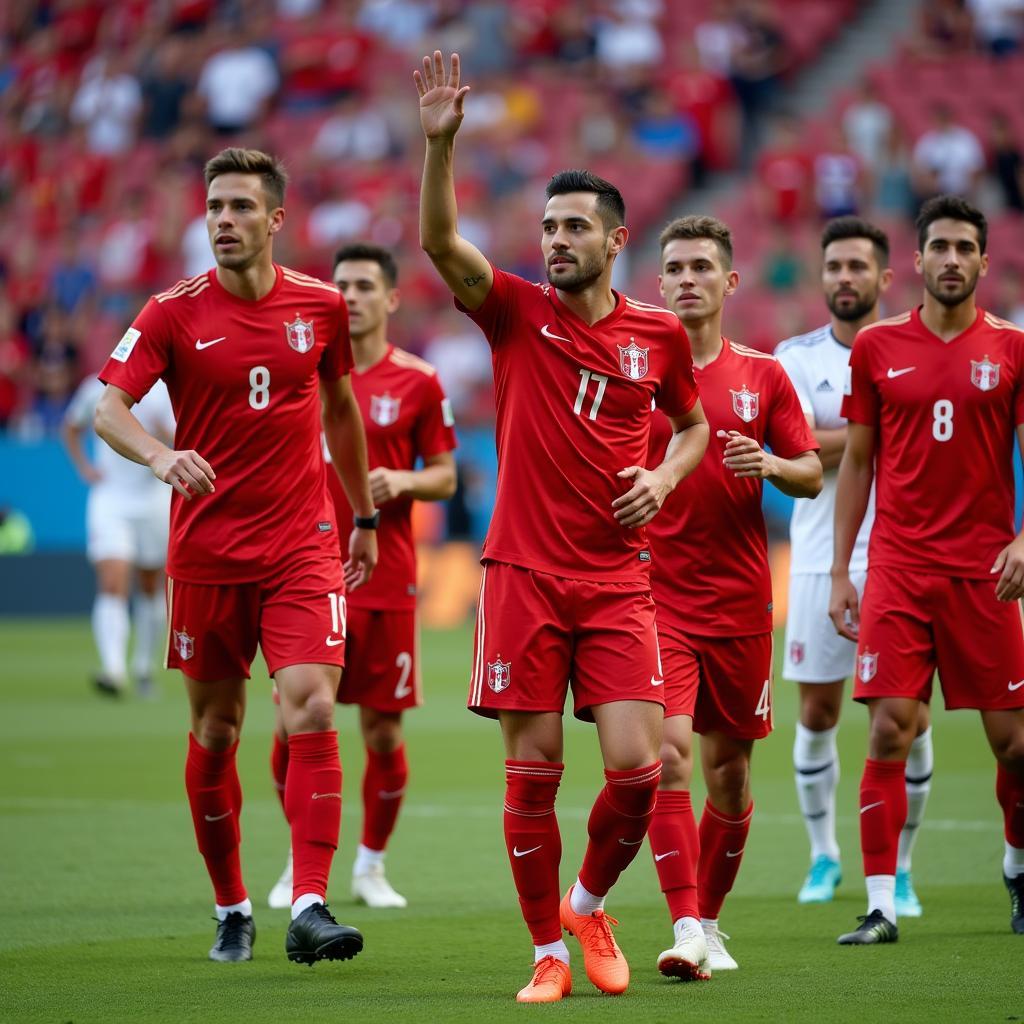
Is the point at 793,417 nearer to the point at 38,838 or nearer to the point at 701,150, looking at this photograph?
the point at 38,838

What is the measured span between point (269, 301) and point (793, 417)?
6.47 ft

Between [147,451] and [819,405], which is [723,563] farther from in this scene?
[147,451]

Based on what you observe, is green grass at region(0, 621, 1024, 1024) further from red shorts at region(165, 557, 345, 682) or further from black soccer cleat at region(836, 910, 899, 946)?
red shorts at region(165, 557, 345, 682)

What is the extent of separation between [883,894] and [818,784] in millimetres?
1383

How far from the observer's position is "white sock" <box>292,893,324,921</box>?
6117mm

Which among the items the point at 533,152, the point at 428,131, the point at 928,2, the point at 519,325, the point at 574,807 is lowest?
the point at 574,807

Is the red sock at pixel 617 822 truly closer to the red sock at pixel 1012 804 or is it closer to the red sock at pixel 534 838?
the red sock at pixel 534 838

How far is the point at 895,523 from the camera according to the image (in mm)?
7234

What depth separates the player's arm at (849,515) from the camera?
7.36m

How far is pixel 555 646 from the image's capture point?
6.03 m

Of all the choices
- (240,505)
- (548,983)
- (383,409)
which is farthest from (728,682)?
(383,409)

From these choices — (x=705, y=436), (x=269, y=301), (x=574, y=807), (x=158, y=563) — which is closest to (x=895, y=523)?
(x=705, y=436)

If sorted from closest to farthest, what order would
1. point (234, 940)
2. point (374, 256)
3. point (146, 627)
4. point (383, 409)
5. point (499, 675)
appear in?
1. point (499, 675)
2. point (234, 940)
3. point (383, 409)
4. point (374, 256)
5. point (146, 627)

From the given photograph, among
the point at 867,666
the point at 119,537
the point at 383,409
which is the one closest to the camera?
the point at 867,666
